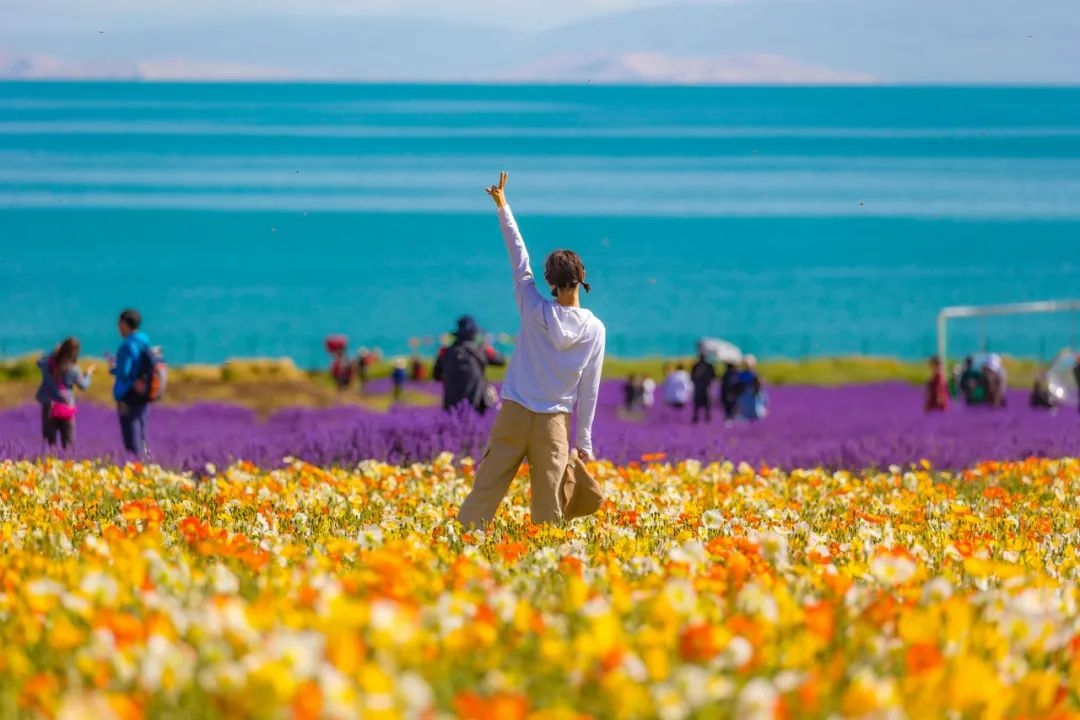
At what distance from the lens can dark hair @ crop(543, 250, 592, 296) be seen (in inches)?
331

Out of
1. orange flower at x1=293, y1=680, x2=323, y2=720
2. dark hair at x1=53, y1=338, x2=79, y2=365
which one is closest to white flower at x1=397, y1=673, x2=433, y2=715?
orange flower at x1=293, y1=680, x2=323, y2=720

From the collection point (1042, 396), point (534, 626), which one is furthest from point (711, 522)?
point (1042, 396)

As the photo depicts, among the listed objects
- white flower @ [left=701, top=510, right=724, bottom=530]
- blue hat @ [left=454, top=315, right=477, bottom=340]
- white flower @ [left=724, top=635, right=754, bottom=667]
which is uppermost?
white flower @ [left=724, top=635, right=754, bottom=667]

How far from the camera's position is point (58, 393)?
50.7ft

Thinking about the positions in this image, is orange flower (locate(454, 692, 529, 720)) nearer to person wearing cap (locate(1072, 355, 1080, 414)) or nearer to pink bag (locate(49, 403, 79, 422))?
pink bag (locate(49, 403, 79, 422))

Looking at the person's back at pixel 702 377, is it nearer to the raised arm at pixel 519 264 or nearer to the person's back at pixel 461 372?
the person's back at pixel 461 372

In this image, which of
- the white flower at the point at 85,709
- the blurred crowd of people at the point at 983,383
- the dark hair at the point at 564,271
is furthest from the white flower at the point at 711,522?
the blurred crowd of people at the point at 983,383

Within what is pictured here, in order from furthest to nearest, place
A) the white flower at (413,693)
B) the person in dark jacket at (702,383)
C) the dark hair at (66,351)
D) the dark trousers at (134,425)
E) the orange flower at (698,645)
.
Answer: the person in dark jacket at (702,383)
the dark hair at (66,351)
the dark trousers at (134,425)
the orange flower at (698,645)
the white flower at (413,693)

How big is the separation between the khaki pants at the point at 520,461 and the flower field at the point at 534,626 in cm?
66

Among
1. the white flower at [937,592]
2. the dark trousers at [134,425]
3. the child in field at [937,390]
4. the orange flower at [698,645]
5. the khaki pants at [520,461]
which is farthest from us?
the child in field at [937,390]

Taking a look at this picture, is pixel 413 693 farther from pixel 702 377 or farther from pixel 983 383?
A: pixel 983 383

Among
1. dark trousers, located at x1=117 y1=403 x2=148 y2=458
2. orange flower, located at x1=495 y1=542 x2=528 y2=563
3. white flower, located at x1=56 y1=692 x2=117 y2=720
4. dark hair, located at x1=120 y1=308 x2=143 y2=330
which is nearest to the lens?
white flower, located at x1=56 y1=692 x2=117 y2=720

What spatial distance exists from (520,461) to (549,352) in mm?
614

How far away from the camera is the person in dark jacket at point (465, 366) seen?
15219 mm
